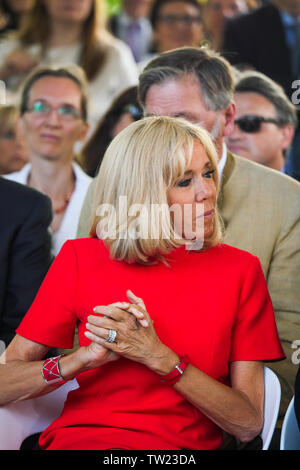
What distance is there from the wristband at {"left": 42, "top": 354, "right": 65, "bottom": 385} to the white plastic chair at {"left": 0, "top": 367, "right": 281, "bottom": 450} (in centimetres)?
Answer: 15

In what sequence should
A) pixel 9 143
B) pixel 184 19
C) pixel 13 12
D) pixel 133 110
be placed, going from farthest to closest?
pixel 13 12, pixel 184 19, pixel 9 143, pixel 133 110

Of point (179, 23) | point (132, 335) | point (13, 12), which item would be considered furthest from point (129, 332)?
point (13, 12)

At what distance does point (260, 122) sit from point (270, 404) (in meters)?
1.69

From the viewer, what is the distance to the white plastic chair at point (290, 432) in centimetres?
181

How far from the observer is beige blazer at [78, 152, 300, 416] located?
225 cm

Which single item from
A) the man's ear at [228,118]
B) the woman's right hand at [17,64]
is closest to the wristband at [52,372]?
the man's ear at [228,118]

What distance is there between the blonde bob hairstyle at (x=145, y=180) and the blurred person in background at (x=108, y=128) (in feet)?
5.73

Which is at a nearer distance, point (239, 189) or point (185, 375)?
point (185, 375)

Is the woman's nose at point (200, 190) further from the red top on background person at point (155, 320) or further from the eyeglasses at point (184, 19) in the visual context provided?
the eyeglasses at point (184, 19)

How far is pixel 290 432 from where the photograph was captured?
1.84 m

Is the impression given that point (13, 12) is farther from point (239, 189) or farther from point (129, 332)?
point (129, 332)

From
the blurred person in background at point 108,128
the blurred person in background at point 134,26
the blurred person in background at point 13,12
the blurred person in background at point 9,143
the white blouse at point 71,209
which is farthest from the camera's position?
the blurred person in background at point 134,26

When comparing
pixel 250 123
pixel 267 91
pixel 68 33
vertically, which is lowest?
pixel 250 123
